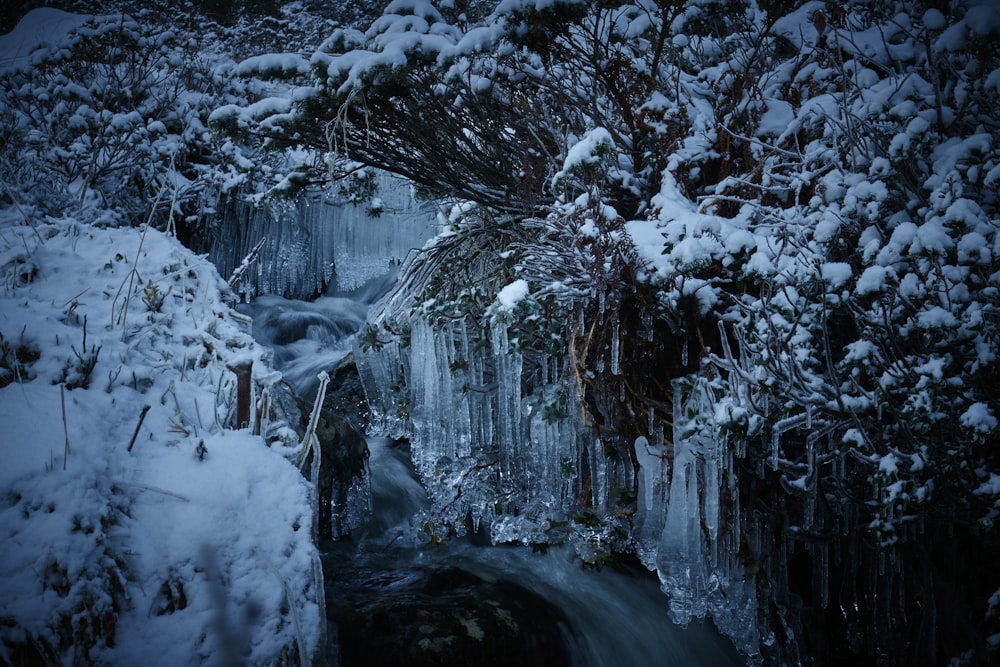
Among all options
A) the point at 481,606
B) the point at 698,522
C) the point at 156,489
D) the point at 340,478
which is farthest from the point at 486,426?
the point at 156,489

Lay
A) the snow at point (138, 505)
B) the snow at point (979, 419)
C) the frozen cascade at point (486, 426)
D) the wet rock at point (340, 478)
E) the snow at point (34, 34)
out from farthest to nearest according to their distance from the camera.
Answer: the snow at point (34, 34), the wet rock at point (340, 478), the frozen cascade at point (486, 426), the snow at point (979, 419), the snow at point (138, 505)

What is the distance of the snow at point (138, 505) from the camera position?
1254mm

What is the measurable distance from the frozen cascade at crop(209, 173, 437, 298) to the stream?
4741mm

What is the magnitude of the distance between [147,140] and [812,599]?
24.8 feet

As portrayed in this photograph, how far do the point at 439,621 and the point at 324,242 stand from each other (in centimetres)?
658

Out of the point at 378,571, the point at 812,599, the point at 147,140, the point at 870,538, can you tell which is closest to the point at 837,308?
the point at 870,538

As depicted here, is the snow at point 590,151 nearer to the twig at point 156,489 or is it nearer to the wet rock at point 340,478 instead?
the twig at point 156,489

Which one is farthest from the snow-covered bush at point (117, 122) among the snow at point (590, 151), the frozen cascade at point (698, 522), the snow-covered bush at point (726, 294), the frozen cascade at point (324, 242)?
the frozen cascade at point (698, 522)

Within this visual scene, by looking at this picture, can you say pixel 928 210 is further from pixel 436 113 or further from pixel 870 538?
pixel 436 113

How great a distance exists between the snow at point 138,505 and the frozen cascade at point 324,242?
20.7 feet

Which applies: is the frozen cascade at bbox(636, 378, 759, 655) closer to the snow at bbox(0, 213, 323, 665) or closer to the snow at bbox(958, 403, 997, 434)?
the snow at bbox(958, 403, 997, 434)

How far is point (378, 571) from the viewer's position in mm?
3541

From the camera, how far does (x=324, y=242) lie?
28.0 ft

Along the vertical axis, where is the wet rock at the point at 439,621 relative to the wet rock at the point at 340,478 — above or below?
below
